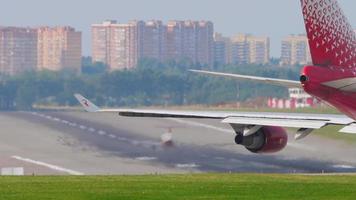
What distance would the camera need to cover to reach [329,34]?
4962 centimetres

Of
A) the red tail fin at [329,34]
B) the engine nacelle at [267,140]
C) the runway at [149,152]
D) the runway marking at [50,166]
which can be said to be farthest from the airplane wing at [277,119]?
the runway at [149,152]

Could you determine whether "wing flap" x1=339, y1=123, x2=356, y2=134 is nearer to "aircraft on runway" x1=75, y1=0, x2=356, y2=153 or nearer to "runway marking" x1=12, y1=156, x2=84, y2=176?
"aircraft on runway" x1=75, y1=0, x2=356, y2=153

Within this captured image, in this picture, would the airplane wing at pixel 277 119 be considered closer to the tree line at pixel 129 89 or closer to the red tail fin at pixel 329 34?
the red tail fin at pixel 329 34

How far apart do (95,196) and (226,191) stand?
13.2 ft

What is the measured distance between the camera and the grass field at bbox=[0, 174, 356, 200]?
136 feet

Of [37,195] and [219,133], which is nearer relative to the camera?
[37,195]

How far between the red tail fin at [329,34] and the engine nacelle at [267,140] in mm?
9036

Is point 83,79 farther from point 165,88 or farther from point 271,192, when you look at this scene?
point 271,192

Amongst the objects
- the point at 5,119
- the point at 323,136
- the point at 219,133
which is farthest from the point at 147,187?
the point at 5,119

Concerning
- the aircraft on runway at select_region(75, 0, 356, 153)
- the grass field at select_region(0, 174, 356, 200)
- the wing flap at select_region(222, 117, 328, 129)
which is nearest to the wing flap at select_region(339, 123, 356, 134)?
the aircraft on runway at select_region(75, 0, 356, 153)

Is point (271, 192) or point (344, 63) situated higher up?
point (344, 63)

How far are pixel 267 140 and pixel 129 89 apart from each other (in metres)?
110

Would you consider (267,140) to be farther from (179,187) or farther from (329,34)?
(179,187)

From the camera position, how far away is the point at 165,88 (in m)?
174
